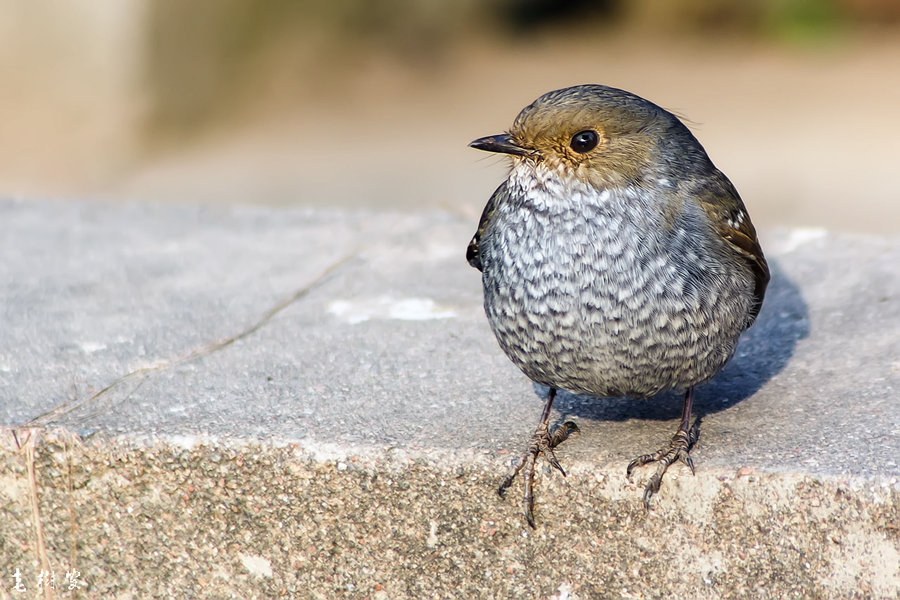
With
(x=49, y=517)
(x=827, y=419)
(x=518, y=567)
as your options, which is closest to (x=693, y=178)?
(x=827, y=419)

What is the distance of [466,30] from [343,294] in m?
9.14

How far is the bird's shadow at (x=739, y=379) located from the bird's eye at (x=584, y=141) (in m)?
0.88

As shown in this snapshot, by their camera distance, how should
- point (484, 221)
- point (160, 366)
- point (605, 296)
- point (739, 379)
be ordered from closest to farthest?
point (605, 296) → point (484, 221) → point (739, 379) → point (160, 366)

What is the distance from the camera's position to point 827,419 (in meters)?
3.28

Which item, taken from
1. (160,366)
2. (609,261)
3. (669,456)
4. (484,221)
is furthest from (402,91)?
(669,456)

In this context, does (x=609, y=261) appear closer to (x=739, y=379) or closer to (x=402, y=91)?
(x=739, y=379)

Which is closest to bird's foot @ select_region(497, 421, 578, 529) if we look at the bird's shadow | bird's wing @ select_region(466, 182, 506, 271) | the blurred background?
the bird's shadow

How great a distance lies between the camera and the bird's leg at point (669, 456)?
118 inches

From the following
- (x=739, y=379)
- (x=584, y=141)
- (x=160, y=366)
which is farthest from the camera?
(x=160, y=366)

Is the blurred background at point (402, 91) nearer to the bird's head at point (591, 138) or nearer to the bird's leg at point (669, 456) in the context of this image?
the bird's head at point (591, 138)

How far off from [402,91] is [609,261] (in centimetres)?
955

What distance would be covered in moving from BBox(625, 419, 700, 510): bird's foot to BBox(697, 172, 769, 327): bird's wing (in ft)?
1.62

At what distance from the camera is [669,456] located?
9.93 feet

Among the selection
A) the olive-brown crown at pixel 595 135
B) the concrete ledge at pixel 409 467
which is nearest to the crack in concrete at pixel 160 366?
the concrete ledge at pixel 409 467
